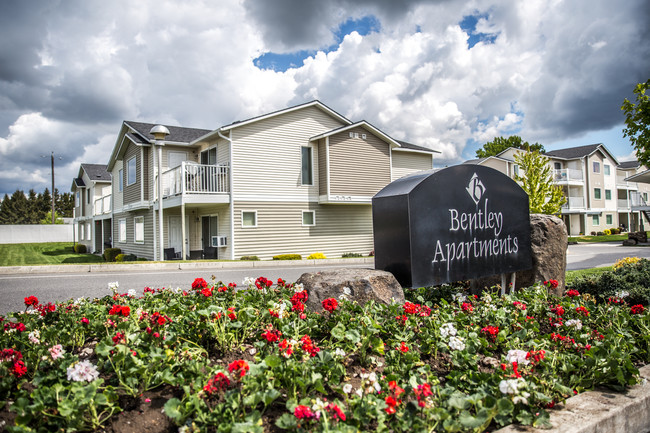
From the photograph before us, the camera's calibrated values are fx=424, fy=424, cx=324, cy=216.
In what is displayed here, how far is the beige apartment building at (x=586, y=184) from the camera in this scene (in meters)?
43.5

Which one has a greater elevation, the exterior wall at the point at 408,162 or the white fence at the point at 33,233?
the exterior wall at the point at 408,162

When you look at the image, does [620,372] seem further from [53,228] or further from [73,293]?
[53,228]

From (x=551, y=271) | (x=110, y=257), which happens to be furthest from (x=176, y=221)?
(x=551, y=271)

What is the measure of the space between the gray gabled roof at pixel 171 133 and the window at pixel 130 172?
1.58m

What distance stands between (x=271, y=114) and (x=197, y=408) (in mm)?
18195

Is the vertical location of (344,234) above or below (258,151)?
below

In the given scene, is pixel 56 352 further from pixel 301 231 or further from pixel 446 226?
pixel 301 231

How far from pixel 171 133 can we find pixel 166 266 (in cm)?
1018

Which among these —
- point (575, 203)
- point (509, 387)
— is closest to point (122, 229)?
point (509, 387)

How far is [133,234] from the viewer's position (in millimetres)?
23906

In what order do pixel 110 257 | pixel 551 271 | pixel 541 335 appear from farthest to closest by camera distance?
pixel 110 257
pixel 551 271
pixel 541 335

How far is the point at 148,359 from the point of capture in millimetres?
2752

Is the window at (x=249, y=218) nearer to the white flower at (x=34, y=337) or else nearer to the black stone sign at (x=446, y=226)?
the black stone sign at (x=446, y=226)

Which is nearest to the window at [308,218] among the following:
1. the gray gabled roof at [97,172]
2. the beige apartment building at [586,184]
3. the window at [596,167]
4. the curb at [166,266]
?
the curb at [166,266]
